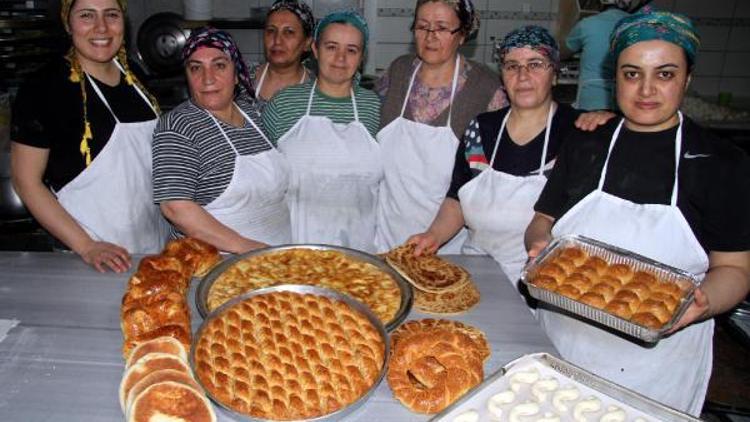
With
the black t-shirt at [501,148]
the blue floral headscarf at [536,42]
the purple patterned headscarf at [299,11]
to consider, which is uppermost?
the purple patterned headscarf at [299,11]

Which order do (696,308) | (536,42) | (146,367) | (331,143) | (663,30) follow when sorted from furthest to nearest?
1. (331,143)
2. (536,42)
3. (663,30)
4. (696,308)
5. (146,367)

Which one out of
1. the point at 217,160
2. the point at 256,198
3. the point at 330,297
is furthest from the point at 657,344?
the point at 217,160

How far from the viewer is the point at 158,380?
1.51 m

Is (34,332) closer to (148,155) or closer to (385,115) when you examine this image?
(148,155)

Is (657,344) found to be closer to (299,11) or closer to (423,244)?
(423,244)

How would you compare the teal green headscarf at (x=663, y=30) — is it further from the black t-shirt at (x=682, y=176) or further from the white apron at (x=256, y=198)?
the white apron at (x=256, y=198)

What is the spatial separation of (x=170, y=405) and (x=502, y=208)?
1.80 metres

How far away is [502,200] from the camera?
9.04 feet

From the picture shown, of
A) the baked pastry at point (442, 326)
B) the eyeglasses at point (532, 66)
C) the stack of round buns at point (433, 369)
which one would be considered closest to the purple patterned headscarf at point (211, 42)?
the eyeglasses at point (532, 66)

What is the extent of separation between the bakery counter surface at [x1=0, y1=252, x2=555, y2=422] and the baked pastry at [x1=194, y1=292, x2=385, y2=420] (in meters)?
0.09

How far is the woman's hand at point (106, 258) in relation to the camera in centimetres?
245

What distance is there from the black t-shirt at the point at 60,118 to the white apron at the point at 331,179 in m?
0.92

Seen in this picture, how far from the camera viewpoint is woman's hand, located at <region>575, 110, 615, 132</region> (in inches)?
98.0

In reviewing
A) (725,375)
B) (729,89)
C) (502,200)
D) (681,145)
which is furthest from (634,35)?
(729,89)
